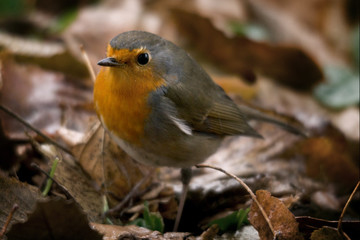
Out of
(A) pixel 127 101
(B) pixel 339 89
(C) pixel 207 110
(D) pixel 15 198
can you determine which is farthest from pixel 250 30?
(D) pixel 15 198

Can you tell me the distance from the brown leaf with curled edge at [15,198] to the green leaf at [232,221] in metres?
1.02

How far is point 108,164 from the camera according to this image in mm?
3096

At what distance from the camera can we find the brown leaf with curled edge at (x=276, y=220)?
7.99ft

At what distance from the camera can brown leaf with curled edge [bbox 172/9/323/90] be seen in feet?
17.1

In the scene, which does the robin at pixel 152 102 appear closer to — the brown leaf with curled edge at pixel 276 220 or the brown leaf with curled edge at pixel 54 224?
the brown leaf with curled edge at pixel 276 220

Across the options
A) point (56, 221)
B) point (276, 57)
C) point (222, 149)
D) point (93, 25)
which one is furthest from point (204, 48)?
point (56, 221)

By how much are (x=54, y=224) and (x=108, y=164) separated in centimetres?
101

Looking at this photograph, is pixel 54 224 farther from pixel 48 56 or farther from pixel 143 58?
pixel 48 56

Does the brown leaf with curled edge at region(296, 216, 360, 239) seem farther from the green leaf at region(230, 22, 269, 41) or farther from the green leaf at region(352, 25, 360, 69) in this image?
the green leaf at region(230, 22, 269, 41)

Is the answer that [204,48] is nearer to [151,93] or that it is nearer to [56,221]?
[151,93]

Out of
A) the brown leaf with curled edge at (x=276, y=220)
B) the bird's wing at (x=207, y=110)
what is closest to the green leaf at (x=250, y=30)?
the bird's wing at (x=207, y=110)

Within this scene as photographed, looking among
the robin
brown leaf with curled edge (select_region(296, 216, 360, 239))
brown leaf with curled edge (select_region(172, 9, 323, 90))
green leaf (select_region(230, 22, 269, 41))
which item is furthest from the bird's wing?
green leaf (select_region(230, 22, 269, 41))

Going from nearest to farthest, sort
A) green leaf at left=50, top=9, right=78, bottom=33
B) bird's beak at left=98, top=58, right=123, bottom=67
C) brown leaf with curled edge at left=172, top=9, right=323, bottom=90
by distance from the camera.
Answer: bird's beak at left=98, top=58, right=123, bottom=67 → brown leaf with curled edge at left=172, top=9, right=323, bottom=90 → green leaf at left=50, top=9, right=78, bottom=33

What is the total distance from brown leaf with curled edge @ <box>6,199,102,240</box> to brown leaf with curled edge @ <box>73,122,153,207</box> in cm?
88
